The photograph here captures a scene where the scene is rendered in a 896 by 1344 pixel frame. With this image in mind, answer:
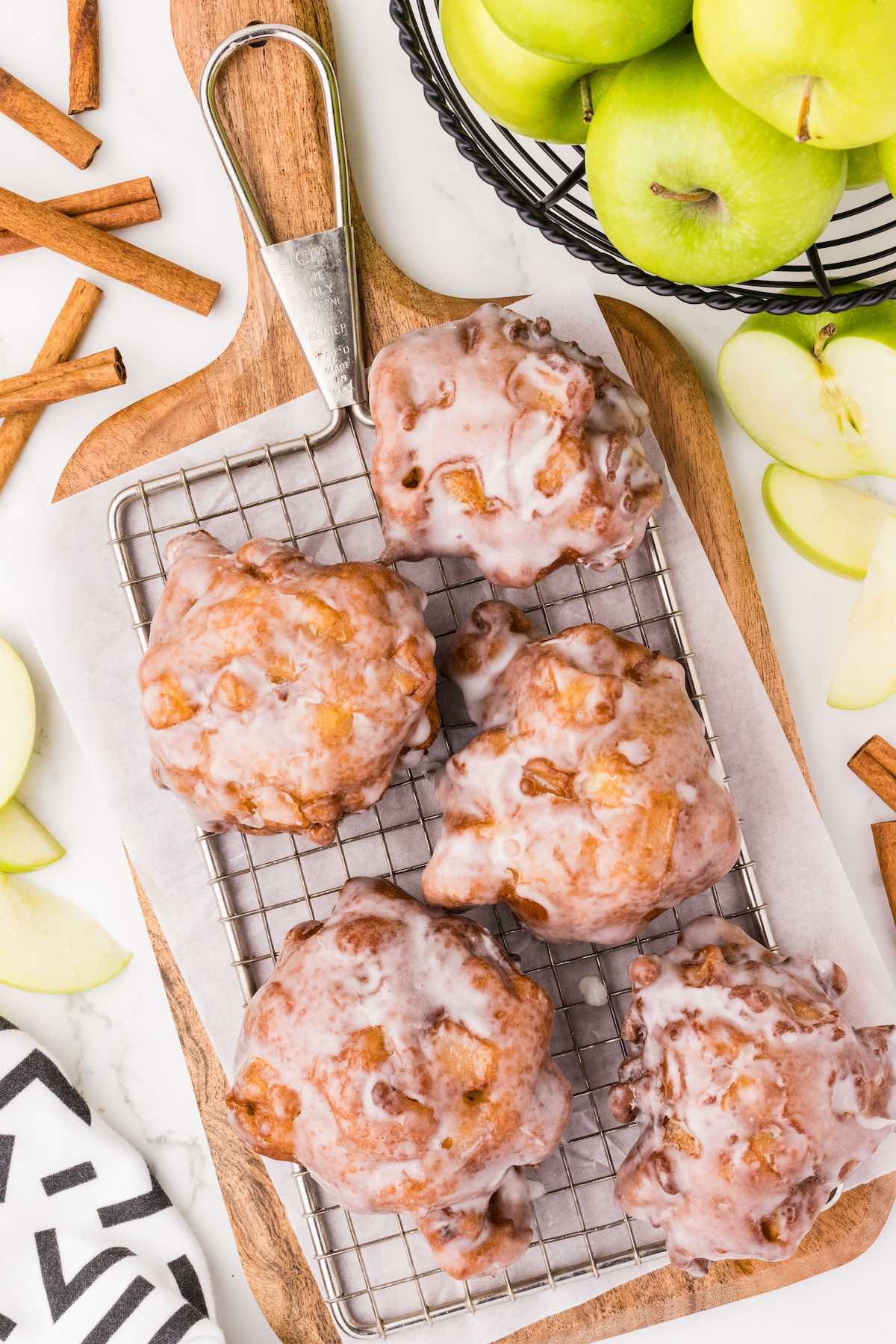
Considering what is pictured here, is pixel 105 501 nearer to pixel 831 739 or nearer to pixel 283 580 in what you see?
pixel 283 580

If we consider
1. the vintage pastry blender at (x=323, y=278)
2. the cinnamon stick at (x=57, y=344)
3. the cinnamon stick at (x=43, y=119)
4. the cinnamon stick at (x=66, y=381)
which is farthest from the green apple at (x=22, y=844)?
the cinnamon stick at (x=43, y=119)

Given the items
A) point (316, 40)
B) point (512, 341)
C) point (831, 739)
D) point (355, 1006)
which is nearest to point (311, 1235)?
point (355, 1006)

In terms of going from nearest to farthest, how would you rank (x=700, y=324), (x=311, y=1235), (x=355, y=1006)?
(x=355, y=1006) → (x=311, y=1235) → (x=700, y=324)

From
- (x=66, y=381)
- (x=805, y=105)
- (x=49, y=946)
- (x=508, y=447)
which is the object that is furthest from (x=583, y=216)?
(x=49, y=946)

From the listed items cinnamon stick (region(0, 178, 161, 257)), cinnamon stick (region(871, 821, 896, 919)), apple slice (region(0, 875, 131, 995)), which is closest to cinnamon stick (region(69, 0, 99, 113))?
cinnamon stick (region(0, 178, 161, 257))

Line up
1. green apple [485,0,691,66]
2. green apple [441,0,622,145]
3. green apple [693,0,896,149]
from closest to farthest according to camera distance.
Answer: green apple [693,0,896,149] < green apple [485,0,691,66] < green apple [441,0,622,145]

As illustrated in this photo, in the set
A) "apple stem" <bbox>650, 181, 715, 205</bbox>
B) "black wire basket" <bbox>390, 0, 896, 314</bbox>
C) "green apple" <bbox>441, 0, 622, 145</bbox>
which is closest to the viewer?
"apple stem" <bbox>650, 181, 715, 205</bbox>

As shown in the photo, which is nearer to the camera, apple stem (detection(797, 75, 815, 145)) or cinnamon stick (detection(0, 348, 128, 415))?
apple stem (detection(797, 75, 815, 145))

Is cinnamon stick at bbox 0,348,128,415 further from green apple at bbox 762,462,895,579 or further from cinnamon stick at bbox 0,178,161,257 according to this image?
green apple at bbox 762,462,895,579
